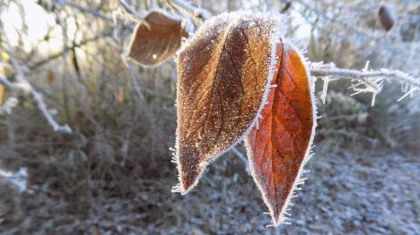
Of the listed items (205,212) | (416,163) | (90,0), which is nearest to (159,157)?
(205,212)

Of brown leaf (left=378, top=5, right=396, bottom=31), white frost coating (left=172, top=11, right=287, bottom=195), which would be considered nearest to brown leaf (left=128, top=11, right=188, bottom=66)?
white frost coating (left=172, top=11, right=287, bottom=195)

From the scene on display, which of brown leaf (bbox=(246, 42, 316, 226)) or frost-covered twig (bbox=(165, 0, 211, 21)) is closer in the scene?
brown leaf (bbox=(246, 42, 316, 226))

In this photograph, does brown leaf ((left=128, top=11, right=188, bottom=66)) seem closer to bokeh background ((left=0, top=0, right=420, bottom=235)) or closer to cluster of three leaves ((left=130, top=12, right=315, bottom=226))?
cluster of three leaves ((left=130, top=12, right=315, bottom=226))

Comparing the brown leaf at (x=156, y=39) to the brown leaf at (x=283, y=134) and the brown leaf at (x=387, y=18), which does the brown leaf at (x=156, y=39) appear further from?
the brown leaf at (x=387, y=18)

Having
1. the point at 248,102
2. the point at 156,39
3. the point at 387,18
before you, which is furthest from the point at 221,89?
the point at 387,18

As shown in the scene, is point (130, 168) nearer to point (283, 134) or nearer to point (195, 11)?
point (195, 11)

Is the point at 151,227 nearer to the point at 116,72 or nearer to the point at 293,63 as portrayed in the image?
the point at 116,72

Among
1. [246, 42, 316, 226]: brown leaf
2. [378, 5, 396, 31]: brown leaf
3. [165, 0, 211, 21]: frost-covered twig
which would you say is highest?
[378, 5, 396, 31]: brown leaf
